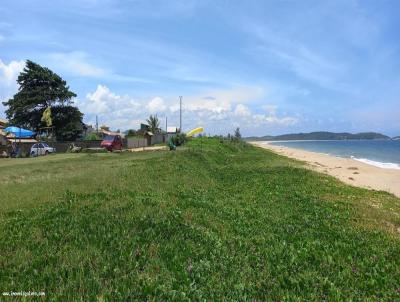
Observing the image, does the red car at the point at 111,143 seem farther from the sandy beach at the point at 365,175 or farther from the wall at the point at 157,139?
the wall at the point at 157,139

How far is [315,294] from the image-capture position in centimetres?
483

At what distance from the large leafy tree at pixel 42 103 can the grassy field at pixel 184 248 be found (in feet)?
147

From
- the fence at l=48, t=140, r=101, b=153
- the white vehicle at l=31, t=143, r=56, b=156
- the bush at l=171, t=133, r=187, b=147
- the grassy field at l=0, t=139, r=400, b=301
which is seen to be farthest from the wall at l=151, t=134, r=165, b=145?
the grassy field at l=0, t=139, r=400, b=301

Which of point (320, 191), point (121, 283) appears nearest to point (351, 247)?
point (121, 283)

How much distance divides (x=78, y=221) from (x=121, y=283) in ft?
9.37

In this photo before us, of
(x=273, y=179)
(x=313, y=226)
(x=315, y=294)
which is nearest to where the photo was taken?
(x=315, y=294)

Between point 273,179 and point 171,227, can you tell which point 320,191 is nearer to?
point 273,179

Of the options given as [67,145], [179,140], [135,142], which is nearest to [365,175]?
[179,140]

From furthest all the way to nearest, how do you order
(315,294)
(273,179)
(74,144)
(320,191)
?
(74,144)
(273,179)
(320,191)
(315,294)

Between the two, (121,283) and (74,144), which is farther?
(74,144)

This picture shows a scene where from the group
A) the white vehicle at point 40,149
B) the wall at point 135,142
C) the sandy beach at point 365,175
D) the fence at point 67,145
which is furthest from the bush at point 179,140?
the sandy beach at point 365,175

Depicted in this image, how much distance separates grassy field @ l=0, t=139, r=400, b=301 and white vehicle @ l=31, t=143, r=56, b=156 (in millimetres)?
26659

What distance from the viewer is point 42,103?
5297cm

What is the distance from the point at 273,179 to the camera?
18.7 metres
